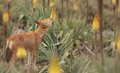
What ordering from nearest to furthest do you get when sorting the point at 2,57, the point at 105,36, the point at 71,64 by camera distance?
the point at 71,64, the point at 2,57, the point at 105,36

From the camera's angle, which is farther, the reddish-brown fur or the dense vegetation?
the reddish-brown fur

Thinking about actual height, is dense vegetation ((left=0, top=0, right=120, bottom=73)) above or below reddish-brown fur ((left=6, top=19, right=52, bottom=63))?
below

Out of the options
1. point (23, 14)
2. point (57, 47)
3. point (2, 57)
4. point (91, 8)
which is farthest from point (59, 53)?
point (91, 8)

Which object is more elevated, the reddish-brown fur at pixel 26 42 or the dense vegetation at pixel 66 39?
the reddish-brown fur at pixel 26 42

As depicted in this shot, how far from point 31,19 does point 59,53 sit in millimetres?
1787

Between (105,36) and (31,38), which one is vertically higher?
(31,38)

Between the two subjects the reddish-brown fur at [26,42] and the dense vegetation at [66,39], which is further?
the reddish-brown fur at [26,42]

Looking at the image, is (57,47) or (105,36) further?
(105,36)

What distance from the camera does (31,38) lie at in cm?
579

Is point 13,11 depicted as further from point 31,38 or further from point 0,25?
point 31,38

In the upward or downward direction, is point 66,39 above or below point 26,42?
below

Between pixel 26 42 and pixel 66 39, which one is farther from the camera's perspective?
pixel 66 39

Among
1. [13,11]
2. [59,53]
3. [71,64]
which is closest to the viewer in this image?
[71,64]

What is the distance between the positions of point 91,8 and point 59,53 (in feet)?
17.8
